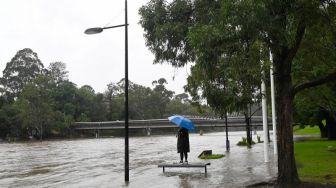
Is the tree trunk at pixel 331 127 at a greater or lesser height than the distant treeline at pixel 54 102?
lesser

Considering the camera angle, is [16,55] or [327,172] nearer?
[327,172]

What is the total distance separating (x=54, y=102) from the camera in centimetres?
11050

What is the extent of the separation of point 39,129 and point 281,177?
94865mm

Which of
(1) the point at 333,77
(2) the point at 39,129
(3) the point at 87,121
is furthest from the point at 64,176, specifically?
(3) the point at 87,121

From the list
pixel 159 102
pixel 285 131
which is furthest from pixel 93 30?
pixel 159 102

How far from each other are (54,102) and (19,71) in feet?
73.2

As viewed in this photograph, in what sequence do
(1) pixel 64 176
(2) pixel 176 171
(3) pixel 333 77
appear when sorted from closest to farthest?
1. (3) pixel 333 77
2. (2) pixel 176 171
3. (1) pixel 64 176

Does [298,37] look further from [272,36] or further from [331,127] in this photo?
[331,127]

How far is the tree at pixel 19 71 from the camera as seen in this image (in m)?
123

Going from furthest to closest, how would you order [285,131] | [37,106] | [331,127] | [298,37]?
[37,106] → [331,127] → [285,131] → [298,37]

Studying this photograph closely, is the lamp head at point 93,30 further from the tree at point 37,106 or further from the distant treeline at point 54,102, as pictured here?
the tree at point 37,106

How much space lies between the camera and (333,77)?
12891 mm

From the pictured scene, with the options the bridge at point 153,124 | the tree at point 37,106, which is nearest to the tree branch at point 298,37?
the tree at point 37,106

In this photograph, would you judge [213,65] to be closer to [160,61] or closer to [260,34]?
[260,34]
